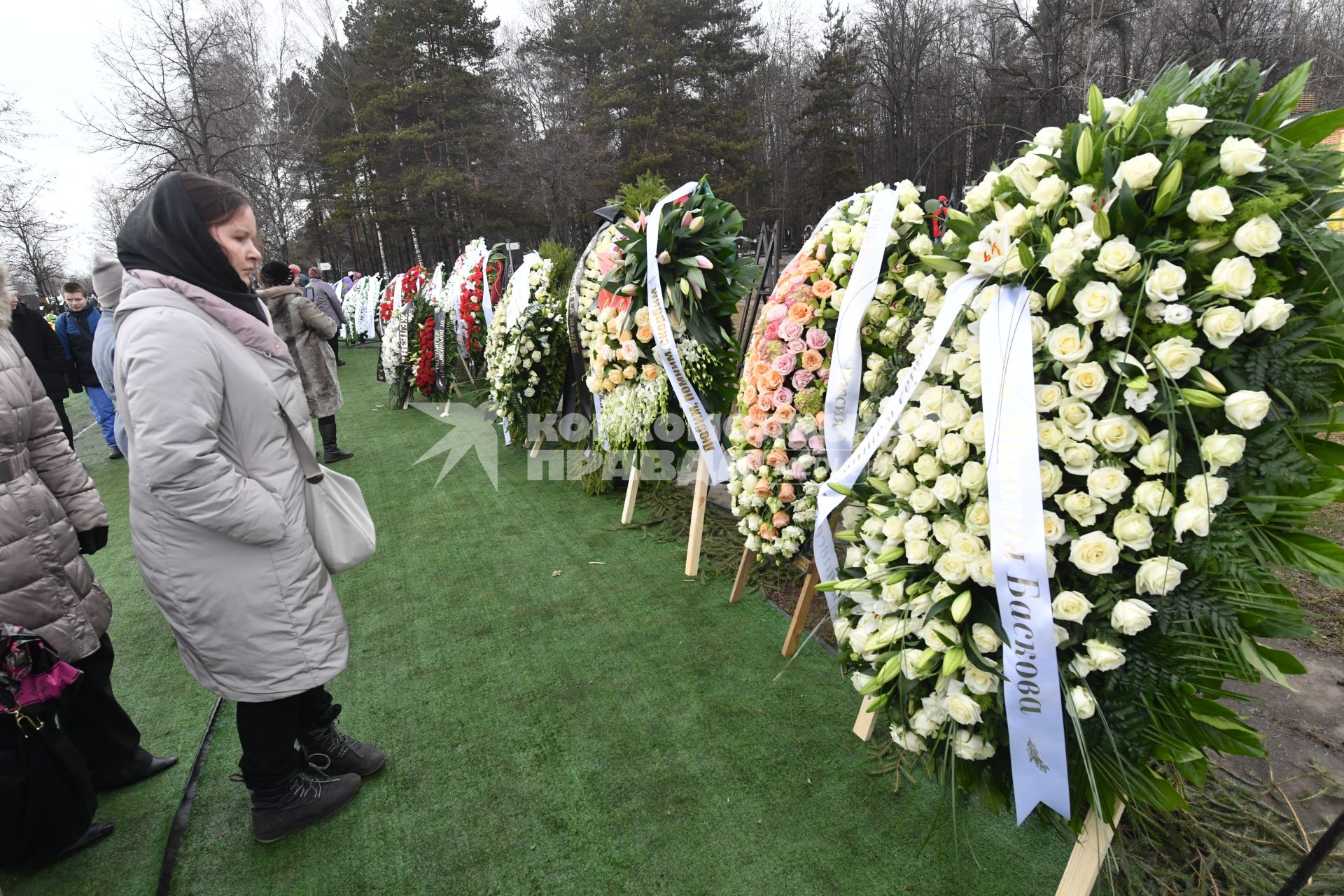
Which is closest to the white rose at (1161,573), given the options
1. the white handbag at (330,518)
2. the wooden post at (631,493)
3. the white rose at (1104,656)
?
the white rose at (1104,656)

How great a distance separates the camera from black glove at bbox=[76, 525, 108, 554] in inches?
94.0

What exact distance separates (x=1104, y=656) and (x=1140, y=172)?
0.96m

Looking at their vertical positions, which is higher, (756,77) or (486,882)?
(756,77)

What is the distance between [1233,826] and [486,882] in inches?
84.7

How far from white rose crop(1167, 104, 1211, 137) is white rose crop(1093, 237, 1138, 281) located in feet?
0.74

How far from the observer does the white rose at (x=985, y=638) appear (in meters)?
1.51

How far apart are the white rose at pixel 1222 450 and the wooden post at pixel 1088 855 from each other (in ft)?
2.58

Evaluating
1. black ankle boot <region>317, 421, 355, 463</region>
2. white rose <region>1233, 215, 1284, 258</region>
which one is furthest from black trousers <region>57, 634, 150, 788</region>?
black ankle boot <region>317, 421, 355, 463</region>

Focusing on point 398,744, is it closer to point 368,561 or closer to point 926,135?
point 368,561

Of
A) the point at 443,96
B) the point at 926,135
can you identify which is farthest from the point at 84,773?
the point at 926,135

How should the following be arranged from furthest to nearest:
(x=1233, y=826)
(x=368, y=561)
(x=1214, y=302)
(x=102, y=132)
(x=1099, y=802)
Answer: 1. (x=102, y=132)
2. (x=368, y=561)
3. (x=1233, y=826)
4. (x=1099, y=802)
5. (x=1214, y=302)

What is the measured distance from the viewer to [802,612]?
2.86 metres

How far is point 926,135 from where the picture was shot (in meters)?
26.2

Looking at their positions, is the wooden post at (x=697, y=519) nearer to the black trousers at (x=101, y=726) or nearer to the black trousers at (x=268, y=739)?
the black trousers at (x=268, y=739)
